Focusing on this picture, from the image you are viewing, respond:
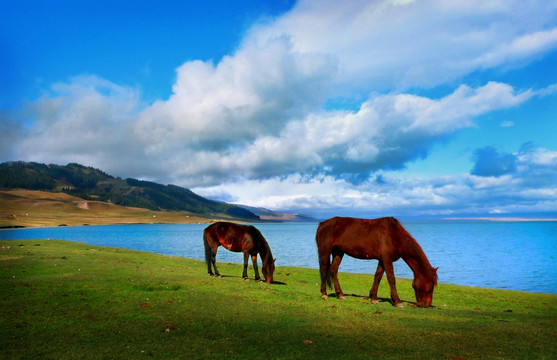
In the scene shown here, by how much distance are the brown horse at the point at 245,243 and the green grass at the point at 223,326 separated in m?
4.90

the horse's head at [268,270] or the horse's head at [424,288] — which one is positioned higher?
the horse's head at [424,288]

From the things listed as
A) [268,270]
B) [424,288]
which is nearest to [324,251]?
[424,288]

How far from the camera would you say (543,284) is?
3356 cm

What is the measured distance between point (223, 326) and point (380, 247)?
7.32 meters

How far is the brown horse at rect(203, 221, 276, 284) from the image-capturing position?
20.1 meters

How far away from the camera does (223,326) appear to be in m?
9.31

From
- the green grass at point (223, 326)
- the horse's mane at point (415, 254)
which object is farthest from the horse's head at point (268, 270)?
the horse's mane at point (415, 254)

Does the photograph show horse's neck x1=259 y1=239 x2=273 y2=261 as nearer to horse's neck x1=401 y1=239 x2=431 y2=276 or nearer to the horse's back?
the horse's back

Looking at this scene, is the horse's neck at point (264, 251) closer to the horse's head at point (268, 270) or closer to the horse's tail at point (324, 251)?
the horse's head at point (268, 270)

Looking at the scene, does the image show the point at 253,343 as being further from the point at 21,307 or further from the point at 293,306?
the point at 21,307

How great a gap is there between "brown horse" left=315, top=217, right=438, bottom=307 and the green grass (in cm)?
101

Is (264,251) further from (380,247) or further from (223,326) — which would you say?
(223,326)

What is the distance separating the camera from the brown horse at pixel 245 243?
20.1 meters

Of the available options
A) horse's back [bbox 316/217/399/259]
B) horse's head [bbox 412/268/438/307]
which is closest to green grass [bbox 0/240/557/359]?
horse's head [bbox 412/268/438/307]
